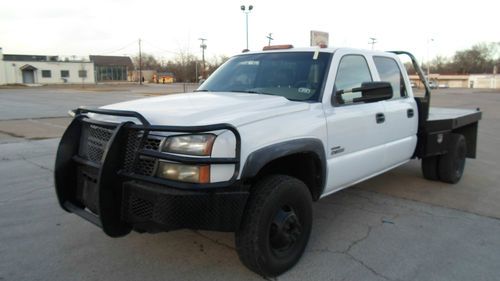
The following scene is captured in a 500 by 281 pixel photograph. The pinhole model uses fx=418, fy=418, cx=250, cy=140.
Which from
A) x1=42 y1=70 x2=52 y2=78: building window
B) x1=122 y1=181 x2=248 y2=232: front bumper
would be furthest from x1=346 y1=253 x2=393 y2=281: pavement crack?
x1=42 y1=70 x2=52 y2=78: building window

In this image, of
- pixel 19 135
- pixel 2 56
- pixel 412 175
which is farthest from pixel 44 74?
pixel 412 175

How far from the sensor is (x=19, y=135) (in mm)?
10516

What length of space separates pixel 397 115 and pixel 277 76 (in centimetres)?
154

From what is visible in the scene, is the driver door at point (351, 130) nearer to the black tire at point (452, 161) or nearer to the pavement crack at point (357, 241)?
the pavement crack at point (357, 241)

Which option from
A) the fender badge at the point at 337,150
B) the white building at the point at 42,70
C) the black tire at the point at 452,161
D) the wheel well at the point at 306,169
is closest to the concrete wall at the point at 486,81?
the white building at the point at 42,70

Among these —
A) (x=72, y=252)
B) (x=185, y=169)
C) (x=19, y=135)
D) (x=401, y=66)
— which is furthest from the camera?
(x=19, y=135)

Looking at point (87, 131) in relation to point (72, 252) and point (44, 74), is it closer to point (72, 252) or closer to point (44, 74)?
point (72, 252)

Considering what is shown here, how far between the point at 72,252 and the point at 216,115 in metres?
1.81

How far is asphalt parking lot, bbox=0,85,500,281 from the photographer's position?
323cm

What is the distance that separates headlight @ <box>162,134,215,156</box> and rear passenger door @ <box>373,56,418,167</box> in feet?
8.13

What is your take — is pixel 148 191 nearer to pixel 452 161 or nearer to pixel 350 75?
pixel 350 75

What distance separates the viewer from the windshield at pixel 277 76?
3.81 m

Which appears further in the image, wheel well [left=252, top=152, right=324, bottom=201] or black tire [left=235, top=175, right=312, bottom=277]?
wheel well [left=252, top=152, right=324, bottom=201]

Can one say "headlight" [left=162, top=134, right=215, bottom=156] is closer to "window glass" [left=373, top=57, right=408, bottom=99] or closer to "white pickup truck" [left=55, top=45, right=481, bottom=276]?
"white pickup truck" [left=55, top=45, right=481, bottom=276]
